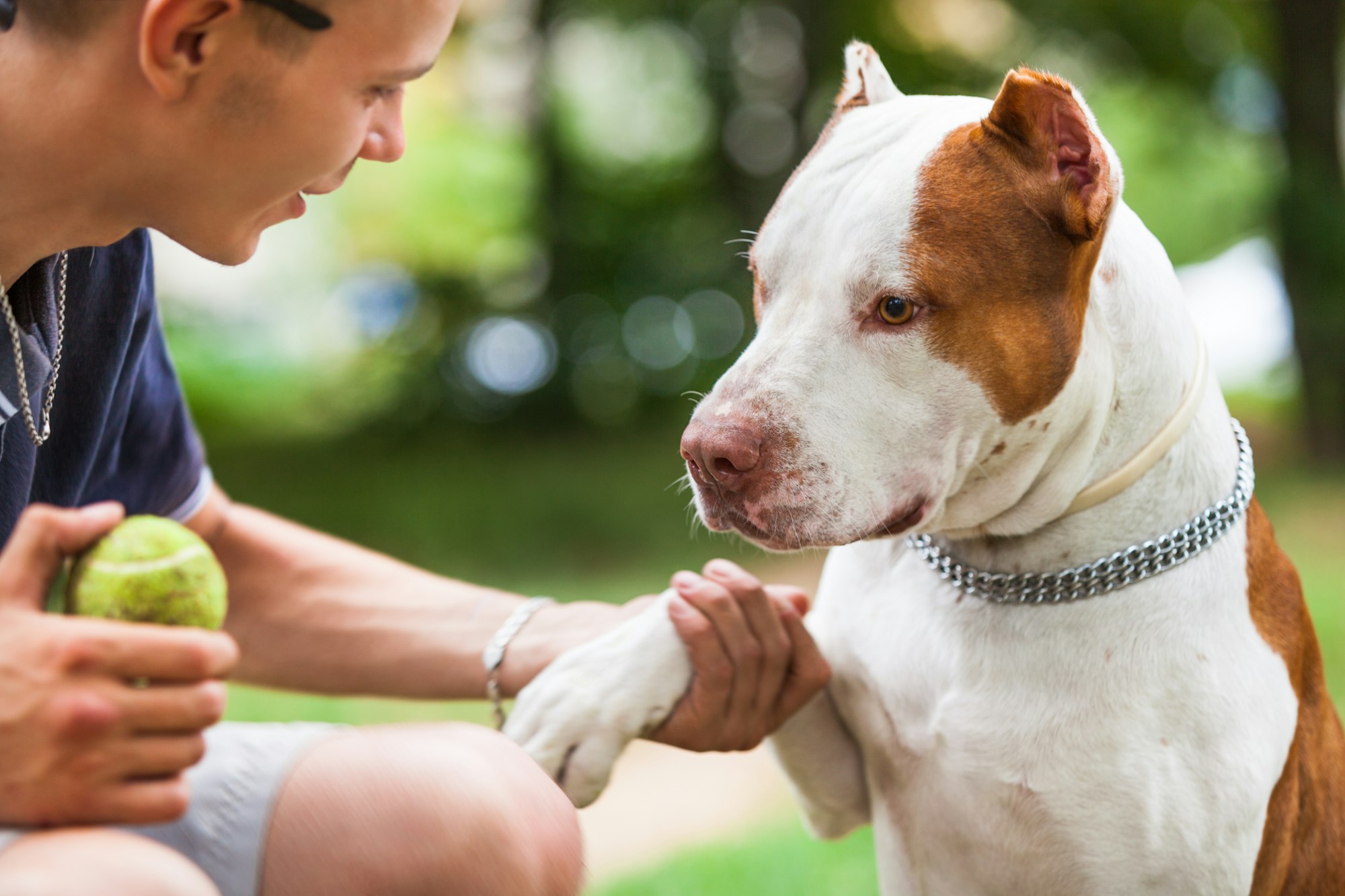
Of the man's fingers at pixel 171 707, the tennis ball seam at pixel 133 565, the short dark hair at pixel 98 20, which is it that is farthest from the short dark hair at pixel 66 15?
the man's fingers at pixel 171 707

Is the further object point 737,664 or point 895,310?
point 737,664

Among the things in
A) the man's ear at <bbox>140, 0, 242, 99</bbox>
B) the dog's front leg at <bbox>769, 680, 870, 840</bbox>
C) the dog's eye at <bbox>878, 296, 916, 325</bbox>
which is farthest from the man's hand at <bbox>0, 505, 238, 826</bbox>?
the dog's front leg at <bbox>769, 680, 870, 840</bbox>

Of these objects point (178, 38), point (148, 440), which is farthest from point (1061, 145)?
point (148, 440)

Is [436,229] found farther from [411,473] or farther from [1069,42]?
[1069,42]

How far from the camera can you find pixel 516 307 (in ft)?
29.3

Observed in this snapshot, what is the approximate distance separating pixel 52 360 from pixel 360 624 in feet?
2.09

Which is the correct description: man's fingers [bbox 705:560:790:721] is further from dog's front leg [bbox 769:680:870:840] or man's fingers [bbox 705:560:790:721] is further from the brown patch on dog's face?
the brown patch on dog's face

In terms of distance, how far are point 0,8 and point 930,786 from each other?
5.00 feet

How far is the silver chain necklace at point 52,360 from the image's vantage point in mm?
1655

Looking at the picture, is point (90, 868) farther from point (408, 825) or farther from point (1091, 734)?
point (1091, 734)

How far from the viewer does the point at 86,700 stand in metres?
1.07

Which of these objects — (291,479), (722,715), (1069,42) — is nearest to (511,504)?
(291,479)

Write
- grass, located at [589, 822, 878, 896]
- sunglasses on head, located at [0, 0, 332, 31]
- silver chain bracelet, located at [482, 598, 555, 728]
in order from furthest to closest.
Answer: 1. grass, located at [589, 822, 878, 896]
2. silver chain bracelet, located at [482, 598, 555, 728]
3. sunglasses on head, located at [0, 0, 332, 31]

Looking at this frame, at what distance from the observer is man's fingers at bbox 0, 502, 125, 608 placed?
1107 millimetres
